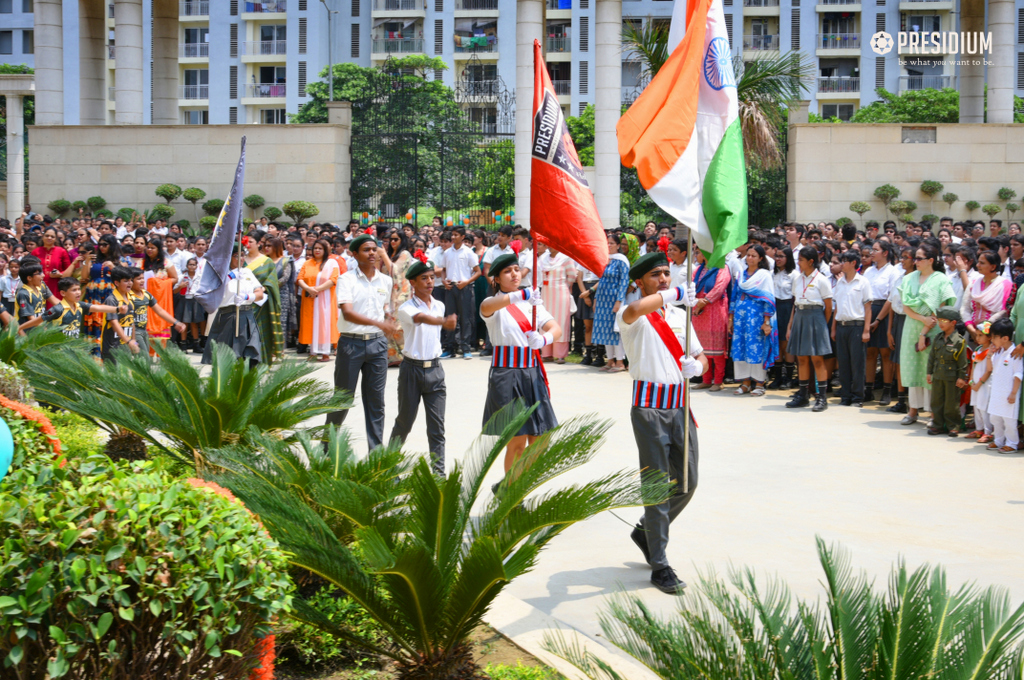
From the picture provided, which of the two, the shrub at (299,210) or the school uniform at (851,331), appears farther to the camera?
the shrub at (299,210)

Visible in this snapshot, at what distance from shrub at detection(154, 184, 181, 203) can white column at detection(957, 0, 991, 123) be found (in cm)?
2105

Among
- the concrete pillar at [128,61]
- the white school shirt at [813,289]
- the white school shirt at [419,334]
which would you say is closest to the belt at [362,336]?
the white school shirt at [419,334]

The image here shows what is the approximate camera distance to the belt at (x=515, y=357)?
7.93 meters

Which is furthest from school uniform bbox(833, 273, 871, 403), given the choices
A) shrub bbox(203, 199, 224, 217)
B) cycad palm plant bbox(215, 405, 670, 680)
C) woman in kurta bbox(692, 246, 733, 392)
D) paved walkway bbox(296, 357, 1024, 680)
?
shrub bbox(203, 199, 224, 217)

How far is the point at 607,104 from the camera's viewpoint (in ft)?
81.6

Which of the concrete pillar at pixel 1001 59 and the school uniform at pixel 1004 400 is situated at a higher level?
the concrete pillar at pixel 1001 59

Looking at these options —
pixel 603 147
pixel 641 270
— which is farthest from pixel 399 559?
pixel 603 147

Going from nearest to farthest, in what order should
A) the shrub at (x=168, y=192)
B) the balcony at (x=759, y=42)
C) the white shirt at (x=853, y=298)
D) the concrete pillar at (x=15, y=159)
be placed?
1. the white shirt at (x=853, y=298)
2. the shrub at (x=168, y=192)
3. the concrete pillar at (x=15, y=159)
4. the balcony at (x=759, y=42)

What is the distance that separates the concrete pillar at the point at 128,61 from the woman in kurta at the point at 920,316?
22292mm

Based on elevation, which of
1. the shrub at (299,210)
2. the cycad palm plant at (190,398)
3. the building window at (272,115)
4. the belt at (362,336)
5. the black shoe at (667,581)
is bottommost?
the black shoe at (667,581)

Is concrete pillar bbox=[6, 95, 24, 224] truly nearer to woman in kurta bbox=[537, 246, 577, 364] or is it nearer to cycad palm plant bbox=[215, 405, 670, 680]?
woman in kurta bbox=[537, 246, 577, 364]

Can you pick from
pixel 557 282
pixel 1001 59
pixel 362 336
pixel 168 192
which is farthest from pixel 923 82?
pixel 362 336

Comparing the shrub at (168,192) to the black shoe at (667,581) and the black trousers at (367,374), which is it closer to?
the black trousers at (367,374)

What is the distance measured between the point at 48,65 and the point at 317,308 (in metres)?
16.6
